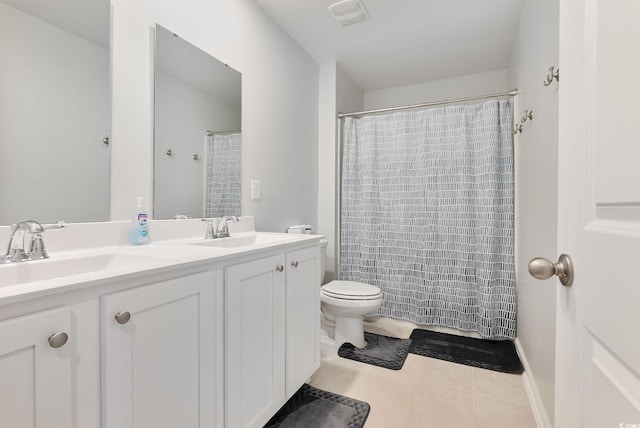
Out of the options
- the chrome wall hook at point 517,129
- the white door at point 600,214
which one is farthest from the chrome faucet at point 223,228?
the chrome wall hook at point 517,129

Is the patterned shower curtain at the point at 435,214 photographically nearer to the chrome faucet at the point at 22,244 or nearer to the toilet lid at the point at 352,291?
the toilet lid at the point at 352,291

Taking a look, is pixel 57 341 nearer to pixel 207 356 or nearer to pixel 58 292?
pixel 58 292

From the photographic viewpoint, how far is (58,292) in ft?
2.00

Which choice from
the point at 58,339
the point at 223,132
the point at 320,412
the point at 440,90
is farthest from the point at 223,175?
the point at 440,90

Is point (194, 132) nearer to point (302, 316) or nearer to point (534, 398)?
point (302, 316)

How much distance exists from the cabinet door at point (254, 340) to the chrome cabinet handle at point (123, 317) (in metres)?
0.34

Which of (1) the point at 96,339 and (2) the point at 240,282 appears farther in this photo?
(2) the point at 240,282

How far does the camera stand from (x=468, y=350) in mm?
2092

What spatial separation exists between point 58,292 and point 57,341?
0.33 ft

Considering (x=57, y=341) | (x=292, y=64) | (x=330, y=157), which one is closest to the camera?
(x=57, y=341)

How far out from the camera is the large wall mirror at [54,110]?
3.00ft

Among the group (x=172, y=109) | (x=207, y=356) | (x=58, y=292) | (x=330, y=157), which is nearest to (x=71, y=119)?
(x=172, y=109)

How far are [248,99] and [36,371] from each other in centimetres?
169

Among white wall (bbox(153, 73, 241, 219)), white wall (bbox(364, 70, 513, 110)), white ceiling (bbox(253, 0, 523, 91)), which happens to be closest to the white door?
white wall (bbox(153, 73, 241, 219))
